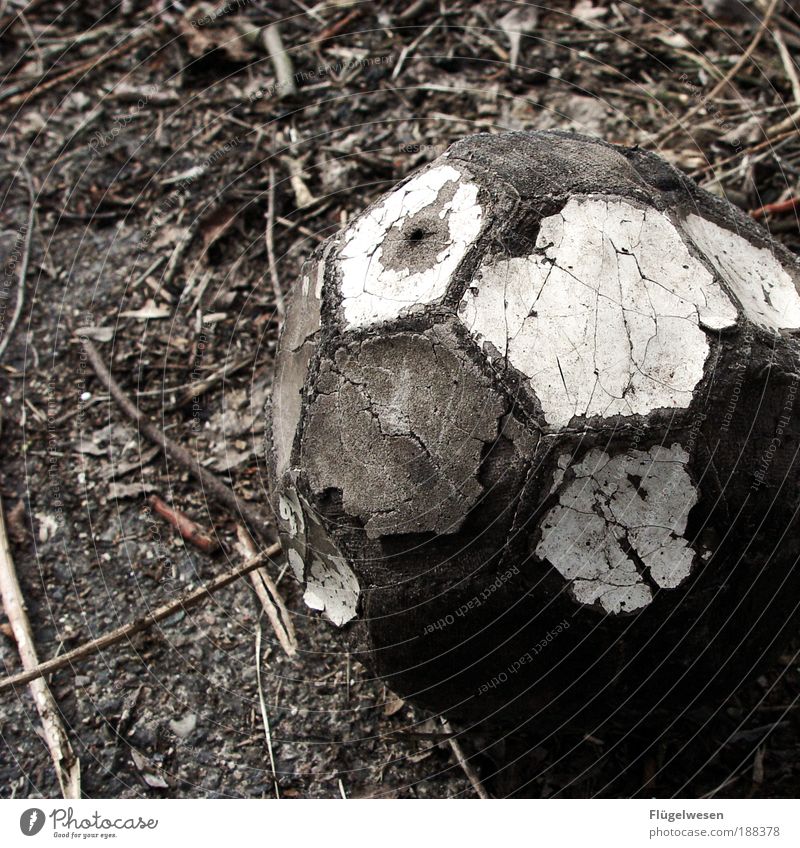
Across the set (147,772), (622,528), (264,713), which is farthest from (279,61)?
(622,528)

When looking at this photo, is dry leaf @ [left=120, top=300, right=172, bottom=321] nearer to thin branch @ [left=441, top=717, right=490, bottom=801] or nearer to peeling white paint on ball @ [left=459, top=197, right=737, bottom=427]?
thin branch @ [left=441, top=717, right=490, bottom=801]

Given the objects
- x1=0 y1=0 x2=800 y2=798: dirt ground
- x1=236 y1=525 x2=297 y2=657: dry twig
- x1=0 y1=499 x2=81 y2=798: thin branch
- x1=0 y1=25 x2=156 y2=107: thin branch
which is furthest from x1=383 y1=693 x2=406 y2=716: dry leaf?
x1=0 y1=25 x2=156 y2=107: thin branch

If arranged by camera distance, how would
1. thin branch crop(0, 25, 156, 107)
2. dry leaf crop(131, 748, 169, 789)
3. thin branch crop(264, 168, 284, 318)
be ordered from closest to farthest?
dry leaf crop(131, 748, 169, 789)
thin branch crop(264, 168, 284, 318)
thin branch crop(0, 25, 156, 107)

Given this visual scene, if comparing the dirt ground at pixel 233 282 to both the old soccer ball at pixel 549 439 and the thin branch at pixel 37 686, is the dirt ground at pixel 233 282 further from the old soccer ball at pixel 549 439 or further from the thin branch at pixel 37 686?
the old soccer ball at pixel 549 439

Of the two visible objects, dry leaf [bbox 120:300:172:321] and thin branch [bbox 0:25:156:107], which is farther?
thin branch [bbox 0:25:156:107]

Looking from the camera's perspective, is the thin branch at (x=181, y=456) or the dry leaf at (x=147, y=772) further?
the thin branch at (x=181, y=456)

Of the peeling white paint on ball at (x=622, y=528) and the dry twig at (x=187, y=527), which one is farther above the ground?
the peeling white paint on ball at (x=622, y=528)

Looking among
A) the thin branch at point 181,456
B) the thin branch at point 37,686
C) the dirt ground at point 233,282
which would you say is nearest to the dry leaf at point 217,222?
the dirt ground at point 233,282
